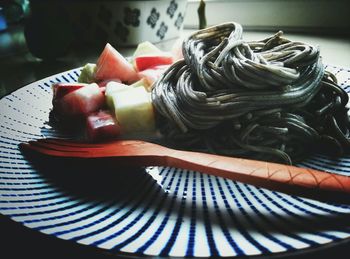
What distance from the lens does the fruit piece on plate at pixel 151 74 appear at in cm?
113

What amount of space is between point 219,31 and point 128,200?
0.69 meters

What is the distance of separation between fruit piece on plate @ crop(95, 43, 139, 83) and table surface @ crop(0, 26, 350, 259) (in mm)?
501

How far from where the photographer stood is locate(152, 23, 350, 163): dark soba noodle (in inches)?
33.5

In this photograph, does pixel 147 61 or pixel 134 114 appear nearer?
pixel 134 114

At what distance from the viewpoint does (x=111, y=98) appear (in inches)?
40.4

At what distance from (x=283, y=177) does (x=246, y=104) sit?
308 millimetres

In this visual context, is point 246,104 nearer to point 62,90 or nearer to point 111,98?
point 111,98

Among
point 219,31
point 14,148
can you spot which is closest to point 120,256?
point 14,148

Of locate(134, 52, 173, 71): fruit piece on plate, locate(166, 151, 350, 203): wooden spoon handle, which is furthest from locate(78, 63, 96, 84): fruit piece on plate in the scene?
locate(166, 151, 350, 203): wooden spoon handle

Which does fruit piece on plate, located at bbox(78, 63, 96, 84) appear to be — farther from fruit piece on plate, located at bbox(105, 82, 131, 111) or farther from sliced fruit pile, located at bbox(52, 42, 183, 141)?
fruit piece on plate, located at bbox(105, 82, 131, 111)

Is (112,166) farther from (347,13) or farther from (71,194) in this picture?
(347,13)

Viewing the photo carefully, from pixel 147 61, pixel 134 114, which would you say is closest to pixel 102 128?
pixel 134 114

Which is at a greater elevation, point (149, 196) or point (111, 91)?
point (111, 91)

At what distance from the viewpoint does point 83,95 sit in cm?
103
